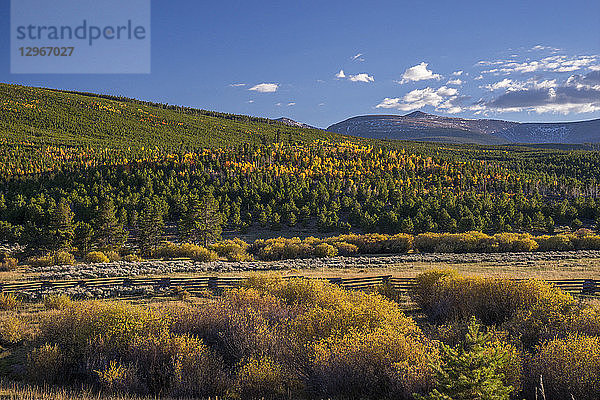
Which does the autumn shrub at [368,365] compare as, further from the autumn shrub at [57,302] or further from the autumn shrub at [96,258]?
the autumn shrub at [96,258]

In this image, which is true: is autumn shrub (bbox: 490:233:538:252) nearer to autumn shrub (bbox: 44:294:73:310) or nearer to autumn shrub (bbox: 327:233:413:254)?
autumn shrub (bbox: 327:233:413:254)

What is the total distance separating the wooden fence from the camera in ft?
72.6

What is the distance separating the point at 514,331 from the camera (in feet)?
45.6

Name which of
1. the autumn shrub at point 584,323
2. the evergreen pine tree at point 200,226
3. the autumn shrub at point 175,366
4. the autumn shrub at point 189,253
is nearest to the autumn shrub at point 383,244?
the autumn shrub at point 189,253

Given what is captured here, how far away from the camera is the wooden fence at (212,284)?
22141 mm

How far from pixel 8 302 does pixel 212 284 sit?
34.8 ft

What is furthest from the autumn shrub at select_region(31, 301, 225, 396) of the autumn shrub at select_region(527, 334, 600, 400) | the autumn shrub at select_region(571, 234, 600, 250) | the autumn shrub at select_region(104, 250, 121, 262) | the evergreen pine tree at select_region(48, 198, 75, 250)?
the autumn shrub at select_region(571, 234, 600, 250)

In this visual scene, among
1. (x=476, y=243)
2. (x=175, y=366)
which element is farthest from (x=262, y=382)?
(x=476, y=243)

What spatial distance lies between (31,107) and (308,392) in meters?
241

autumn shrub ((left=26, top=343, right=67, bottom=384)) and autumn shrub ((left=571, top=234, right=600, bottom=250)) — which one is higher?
autumn shrub ((left=26, top=343, right=67, bottom=384))

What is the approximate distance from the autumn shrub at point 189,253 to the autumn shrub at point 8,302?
23419 millimetres

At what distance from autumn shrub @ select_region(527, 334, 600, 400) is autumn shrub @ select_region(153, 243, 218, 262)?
37.3 meters

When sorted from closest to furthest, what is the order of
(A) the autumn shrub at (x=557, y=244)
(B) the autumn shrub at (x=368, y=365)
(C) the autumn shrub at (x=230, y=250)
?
(B) the autumn shrub at (x=368, y=365)
(C) the autumn shrub at (x=230, y=250)
(A) the autumn shrub at (x=557, y=244)

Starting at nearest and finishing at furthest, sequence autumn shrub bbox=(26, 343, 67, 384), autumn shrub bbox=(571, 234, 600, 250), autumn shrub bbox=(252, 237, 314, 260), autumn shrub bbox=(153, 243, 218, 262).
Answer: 1. autumn shrub bbox=(26, 343, 67, 384)
2. autumn shrub bbox=(153, 243, 218, 262)
3. autumn shrub bbox=(252, 237, 314, 260)
4. autumn shrub bbox=(571, 234, 600, 250)
